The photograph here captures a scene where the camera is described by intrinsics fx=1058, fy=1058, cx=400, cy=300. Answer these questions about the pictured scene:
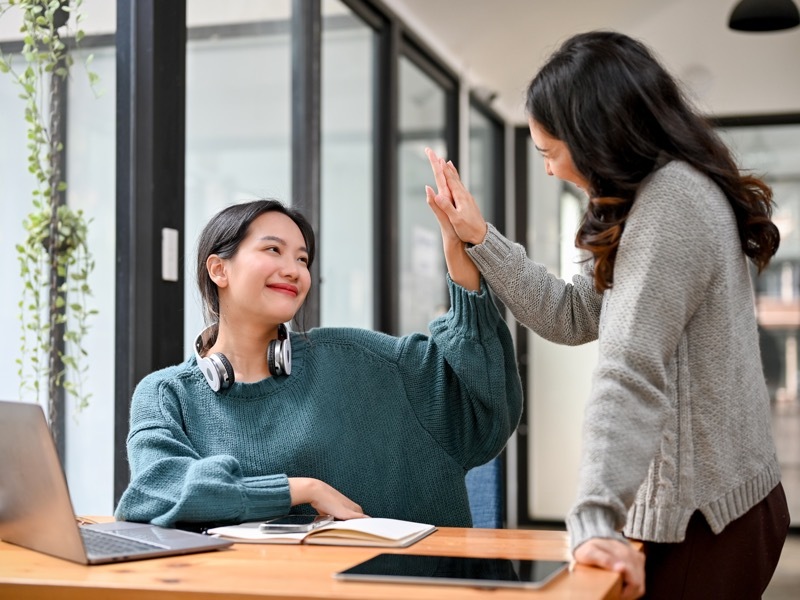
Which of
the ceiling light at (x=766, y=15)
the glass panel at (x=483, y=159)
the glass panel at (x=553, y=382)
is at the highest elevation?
the ceiling light at (x=766, y=15)

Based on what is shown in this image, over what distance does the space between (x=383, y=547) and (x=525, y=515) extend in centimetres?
468

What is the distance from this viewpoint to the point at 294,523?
165cm

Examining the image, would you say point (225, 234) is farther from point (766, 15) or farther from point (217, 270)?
point (766, 15)

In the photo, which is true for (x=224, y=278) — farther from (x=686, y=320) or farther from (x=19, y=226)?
(x=686, y=320)

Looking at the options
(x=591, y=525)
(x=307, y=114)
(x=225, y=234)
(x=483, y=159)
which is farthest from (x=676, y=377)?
(x=483, y=159)

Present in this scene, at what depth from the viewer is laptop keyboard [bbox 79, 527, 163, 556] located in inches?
55.8

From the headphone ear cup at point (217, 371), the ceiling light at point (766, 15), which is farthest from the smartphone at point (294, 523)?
the ceiling light at point (766, 15)

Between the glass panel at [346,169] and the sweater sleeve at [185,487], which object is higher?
the glass panel at [346,169]

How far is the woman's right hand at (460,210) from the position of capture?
175 centimetres

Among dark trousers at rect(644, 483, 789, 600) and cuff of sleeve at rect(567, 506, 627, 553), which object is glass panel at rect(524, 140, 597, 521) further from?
cuff of sleeve at rect(567, 506, 627, 553)

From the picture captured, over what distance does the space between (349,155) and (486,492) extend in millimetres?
1909

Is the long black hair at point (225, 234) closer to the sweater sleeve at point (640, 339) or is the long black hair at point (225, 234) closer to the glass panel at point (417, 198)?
the sweater sleeve at point (640, 339)

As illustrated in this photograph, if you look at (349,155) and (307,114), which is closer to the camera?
(307,114)

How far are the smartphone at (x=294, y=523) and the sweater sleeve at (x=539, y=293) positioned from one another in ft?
1.52
